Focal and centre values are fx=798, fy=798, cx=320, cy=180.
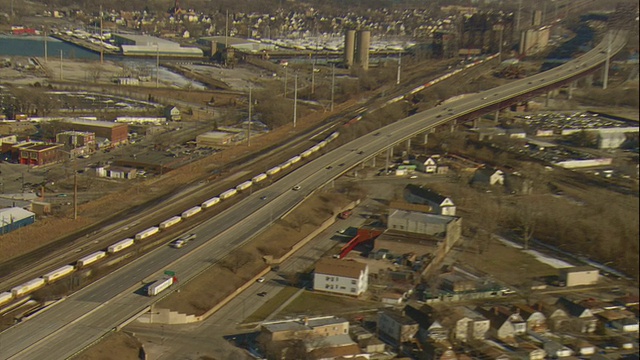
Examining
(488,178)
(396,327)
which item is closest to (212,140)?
(488,178)

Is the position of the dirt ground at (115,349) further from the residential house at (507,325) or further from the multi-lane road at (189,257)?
the residential house at (507,325)

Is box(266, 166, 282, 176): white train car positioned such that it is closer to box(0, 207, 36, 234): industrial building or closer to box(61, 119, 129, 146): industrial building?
box(0, 207, 36, 234): industrial building

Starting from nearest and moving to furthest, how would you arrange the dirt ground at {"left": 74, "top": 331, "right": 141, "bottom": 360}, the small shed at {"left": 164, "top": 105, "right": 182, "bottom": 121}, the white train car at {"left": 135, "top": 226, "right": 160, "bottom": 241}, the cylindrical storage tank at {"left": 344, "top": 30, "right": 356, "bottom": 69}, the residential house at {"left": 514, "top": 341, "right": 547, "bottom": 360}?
the dirt ground at {"left": 74, "top": 331, "right": 141, "bottom": 360} < the residential house at {"left": 514, "top": 341, "right": 547, "bottom": 360} < the white train car at {"left": 135, "top": 226, "right": 160, "bottom": 241} < the small shed at {"left": 164, "top": 105, "right": 182, "bottom": 121} < the cylindrical storage tank at {"left": 344, "top": 30, "right": 356, "bottom": 69}

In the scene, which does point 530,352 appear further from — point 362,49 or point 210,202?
point 362,49

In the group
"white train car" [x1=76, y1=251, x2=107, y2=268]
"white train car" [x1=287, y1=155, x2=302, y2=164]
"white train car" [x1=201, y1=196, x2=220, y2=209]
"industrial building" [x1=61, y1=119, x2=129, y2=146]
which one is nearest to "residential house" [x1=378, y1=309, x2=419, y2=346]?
"white train car" [x1=76, y1=251, x2=107, y2=268]

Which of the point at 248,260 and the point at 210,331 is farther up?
the point at 248,260

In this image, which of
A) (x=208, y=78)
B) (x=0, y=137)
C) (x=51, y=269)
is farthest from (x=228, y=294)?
(x=208, y=78)
